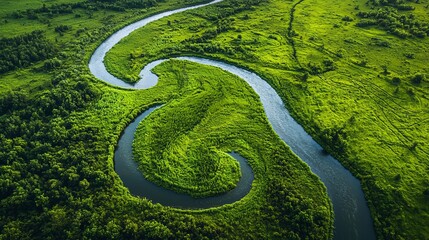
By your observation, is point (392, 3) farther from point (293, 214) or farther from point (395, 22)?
point (293, 214)

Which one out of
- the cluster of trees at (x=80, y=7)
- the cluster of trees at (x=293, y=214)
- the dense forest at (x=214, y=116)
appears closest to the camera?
the cluster of trees at (x=293, y=214)

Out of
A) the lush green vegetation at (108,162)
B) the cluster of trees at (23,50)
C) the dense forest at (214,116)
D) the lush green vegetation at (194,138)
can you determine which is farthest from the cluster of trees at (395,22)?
the cluster of trees at (23,50)

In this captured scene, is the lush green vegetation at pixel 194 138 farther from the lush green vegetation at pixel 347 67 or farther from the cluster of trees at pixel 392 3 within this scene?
the cluster of trees at pixel 392 3

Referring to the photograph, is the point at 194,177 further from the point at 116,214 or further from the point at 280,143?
the point at 280,143

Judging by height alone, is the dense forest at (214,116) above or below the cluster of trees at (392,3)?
below

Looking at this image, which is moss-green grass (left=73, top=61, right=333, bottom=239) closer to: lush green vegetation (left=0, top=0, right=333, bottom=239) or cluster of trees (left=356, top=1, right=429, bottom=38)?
lush green vegetation (left=0, top=0, right=333, bottom=239)

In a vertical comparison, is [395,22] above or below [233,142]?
above

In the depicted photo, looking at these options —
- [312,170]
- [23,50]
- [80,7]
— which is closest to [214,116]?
[312,170]
